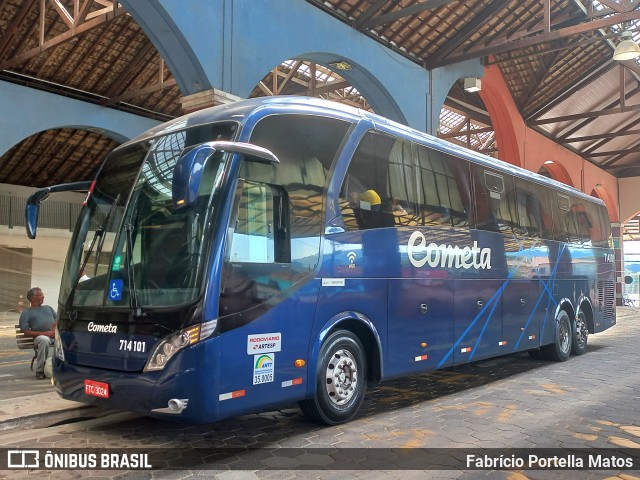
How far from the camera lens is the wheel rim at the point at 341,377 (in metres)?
5.35

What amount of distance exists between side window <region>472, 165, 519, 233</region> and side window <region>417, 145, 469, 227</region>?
357mm

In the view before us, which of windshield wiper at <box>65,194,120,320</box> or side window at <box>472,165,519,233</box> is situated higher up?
side window at <box>472,165,519,233</box>

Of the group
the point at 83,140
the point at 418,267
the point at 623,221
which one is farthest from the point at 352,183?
the point at 623,221

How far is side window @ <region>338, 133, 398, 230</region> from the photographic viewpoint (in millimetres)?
5582

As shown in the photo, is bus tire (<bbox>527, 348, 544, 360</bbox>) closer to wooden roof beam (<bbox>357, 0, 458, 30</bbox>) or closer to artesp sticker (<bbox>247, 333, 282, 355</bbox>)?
wooden roof beam (<bbox>357, 0, 458, 30</bbox>)

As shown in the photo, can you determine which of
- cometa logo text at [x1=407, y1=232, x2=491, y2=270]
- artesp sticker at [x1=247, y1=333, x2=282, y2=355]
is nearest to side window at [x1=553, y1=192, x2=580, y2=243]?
cometa logo text at [x1=407, y1=232, x2=491, y2=270]

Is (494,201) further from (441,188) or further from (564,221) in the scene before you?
(564,221)

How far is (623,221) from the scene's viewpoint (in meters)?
32.0

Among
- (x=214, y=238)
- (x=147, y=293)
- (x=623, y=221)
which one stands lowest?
(x=147, y=293)

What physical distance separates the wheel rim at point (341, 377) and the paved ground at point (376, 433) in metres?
0.28

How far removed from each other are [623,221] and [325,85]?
72.5ft

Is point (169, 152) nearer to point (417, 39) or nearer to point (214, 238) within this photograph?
point (214, 238)

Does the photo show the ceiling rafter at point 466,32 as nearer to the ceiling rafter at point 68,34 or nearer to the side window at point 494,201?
the side window at point 494,201

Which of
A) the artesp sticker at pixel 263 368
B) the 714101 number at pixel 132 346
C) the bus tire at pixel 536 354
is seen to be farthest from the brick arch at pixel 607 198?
the 714101 number at pixel 132 346
